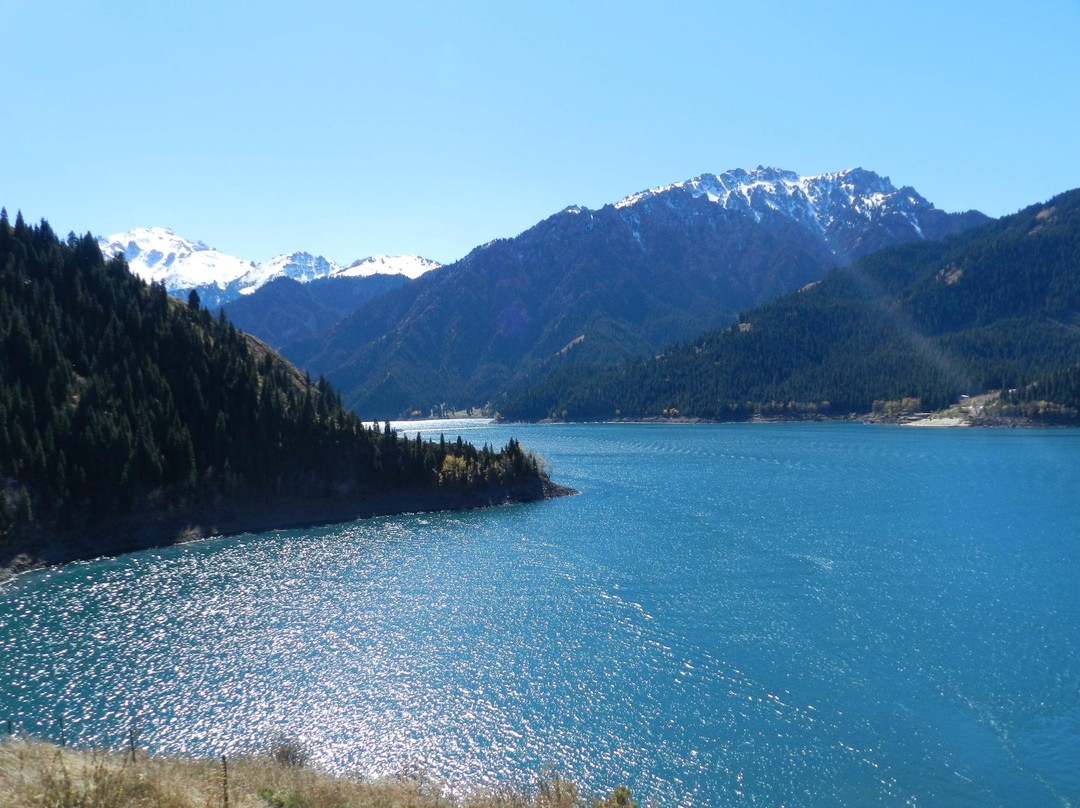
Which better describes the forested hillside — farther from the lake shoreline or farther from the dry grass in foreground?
the dry grass in foreground

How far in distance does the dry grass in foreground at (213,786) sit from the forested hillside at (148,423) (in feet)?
213

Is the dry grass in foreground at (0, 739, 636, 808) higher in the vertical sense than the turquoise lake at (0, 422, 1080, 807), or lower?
higher

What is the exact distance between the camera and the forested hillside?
8975 cm

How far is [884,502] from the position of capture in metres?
117

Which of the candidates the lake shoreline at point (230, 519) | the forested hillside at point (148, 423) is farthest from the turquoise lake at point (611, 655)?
the forested hillside at point (148, 423)

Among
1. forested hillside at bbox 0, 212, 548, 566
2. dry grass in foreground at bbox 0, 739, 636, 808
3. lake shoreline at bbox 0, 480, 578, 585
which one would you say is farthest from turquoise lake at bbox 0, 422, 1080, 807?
forested hillside at bbox 0, 212, 548, 566

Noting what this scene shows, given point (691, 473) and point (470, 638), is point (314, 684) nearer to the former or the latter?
point (470, 638)

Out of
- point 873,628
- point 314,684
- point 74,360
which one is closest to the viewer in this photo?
point 314,684

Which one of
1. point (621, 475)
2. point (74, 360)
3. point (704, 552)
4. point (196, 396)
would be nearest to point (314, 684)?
point (704, 552)

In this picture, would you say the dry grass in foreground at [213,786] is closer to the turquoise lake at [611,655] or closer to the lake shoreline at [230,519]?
the turquoise lake at [611,655]

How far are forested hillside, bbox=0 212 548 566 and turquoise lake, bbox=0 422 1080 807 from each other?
12251 millimetres

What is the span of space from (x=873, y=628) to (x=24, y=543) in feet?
304

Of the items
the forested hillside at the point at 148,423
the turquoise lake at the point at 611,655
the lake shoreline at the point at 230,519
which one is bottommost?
the turquoise lake at the point at 611,655

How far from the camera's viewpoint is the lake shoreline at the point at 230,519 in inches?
3243
